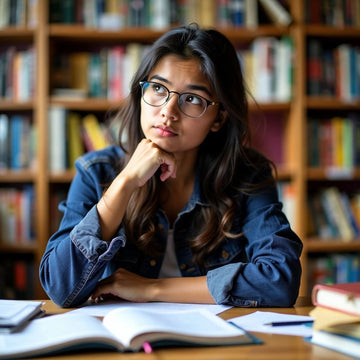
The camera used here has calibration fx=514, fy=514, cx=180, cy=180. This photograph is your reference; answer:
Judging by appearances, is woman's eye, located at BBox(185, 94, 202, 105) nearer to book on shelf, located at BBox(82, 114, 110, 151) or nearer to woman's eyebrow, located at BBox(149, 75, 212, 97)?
woman's eyebrow, located at BBox(149, 75, 212, 97)

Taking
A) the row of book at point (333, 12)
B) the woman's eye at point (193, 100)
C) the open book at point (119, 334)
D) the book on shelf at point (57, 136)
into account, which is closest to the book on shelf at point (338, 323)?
the open book at point (119, 334)

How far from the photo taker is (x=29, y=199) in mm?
2594

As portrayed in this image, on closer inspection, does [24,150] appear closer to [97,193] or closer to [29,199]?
[29,199]

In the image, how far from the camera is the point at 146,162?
52.6 inches

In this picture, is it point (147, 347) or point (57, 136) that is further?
point (57, 136)

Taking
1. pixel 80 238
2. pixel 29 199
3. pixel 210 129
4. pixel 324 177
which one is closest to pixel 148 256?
pixel 80 238

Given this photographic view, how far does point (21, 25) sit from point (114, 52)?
0.48m

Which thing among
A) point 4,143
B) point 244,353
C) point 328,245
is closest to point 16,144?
point 4,143

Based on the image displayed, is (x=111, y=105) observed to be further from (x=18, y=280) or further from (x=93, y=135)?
(x=18, y=280)

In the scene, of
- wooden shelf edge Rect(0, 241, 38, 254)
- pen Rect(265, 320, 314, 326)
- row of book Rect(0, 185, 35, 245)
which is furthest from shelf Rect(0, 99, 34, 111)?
pen Rect(265, 320, 314, 326)

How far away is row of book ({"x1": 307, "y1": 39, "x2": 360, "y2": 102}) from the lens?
8.82 feet

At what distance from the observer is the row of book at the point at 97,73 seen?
2605 millimetres

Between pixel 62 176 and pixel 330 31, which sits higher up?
pixel 330 31

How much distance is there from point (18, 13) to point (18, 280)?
1346 millimetres
